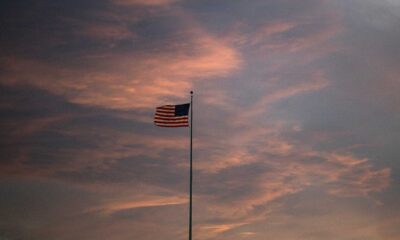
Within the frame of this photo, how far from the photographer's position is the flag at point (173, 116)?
49.9 m

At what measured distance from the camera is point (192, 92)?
51.6 metres

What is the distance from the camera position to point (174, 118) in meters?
50.2

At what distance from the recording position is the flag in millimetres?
49938

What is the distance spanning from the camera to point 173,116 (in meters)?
50.3

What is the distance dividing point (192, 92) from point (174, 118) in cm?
294
